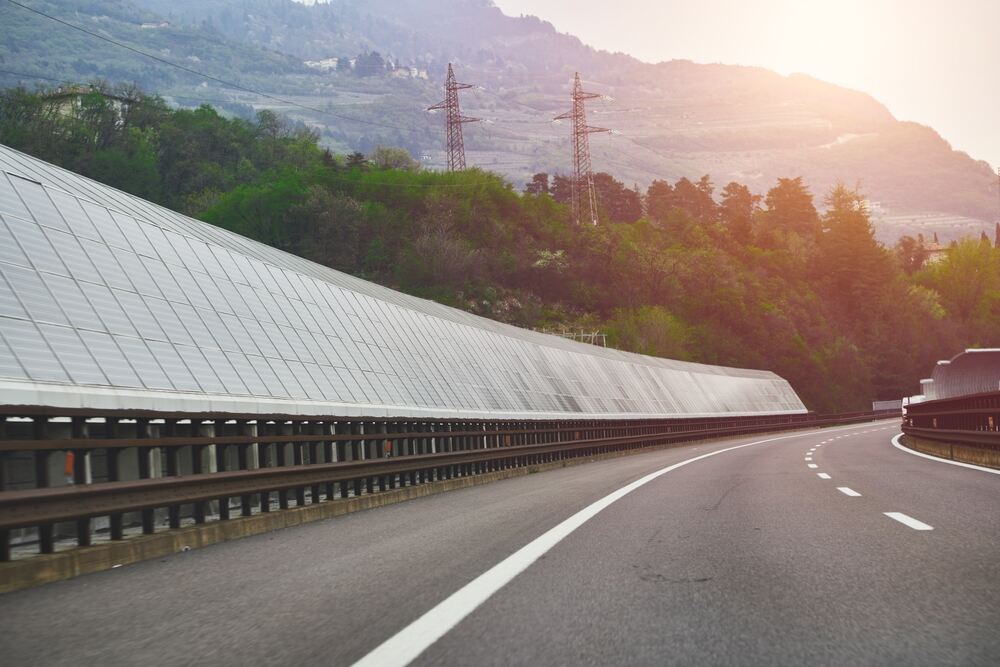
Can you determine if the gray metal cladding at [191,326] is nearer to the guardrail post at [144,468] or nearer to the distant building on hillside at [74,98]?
the guardrail post at [144,468]

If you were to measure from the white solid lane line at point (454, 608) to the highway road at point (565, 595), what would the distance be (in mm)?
23

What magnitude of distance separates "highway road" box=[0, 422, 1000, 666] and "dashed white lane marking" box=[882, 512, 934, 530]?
8 centimetres

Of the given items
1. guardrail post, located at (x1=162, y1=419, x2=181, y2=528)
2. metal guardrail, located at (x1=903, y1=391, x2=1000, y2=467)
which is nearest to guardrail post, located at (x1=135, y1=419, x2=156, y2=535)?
guardrail post, located at (x1=162, y1=419, x2=181, y2=528)

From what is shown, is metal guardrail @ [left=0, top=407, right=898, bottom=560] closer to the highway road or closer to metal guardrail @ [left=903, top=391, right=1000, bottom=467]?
the highway road

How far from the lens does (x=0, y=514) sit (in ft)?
26.0

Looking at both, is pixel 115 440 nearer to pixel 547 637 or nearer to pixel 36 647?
pixel 36 647

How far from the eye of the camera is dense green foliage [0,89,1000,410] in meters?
124

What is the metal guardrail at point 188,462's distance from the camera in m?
8.80

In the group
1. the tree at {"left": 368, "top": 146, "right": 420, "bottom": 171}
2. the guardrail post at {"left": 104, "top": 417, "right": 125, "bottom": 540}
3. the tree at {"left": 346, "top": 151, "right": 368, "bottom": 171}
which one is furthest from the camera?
the tree at {"left": 368, "top": 146, "right": 420, "bottom": 171}

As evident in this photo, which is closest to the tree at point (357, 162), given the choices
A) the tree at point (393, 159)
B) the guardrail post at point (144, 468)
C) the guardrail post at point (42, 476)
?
the tree at point (393, 159)

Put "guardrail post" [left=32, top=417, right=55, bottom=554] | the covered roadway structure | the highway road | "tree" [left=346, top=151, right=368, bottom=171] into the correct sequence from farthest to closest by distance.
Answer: "tree" [left=346, top=151, right=368, bottom=171] < "guardrail post" [left=32, top=417, right=55, bottom=554] < the covered roadway structure < the highway road

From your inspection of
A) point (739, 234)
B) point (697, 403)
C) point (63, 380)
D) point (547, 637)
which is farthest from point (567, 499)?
point (739, 234)

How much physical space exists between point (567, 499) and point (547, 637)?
379 inches

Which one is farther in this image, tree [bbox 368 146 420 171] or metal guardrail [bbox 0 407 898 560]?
tree [bbox 368 146 420 171]
